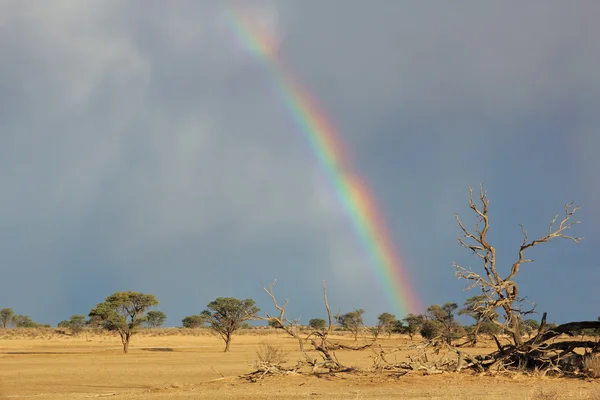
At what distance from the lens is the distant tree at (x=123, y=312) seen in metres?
54.7

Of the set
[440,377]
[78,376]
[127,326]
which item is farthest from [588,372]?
[127,326]

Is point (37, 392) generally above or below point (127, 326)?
below

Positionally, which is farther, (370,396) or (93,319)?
(93,319)

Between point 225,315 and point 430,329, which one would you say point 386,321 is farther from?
point 225,315

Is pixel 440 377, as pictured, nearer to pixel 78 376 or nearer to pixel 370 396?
pixel 370 396

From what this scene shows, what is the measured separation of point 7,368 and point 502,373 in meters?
31.7

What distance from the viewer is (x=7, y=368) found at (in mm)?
36250

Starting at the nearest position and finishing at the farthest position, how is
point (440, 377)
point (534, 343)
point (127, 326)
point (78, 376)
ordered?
point (440, 377) → point (534, 343) → point (78, 376) → point (127, 326)

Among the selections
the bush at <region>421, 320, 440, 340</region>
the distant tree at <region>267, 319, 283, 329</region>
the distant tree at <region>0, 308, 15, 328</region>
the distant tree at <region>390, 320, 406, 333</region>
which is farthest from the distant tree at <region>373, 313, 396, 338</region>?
the distant tree at <region>0, 308, 15, 328</region>

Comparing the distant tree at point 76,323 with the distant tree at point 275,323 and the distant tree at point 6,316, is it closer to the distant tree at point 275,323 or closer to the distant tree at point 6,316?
the distant tree at point 6,316

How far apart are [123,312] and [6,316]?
113 meters

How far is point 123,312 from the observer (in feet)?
185

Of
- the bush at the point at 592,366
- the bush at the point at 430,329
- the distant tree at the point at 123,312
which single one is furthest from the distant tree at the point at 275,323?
the bush at the point at 430,329

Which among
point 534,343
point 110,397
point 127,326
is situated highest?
point 127,326
